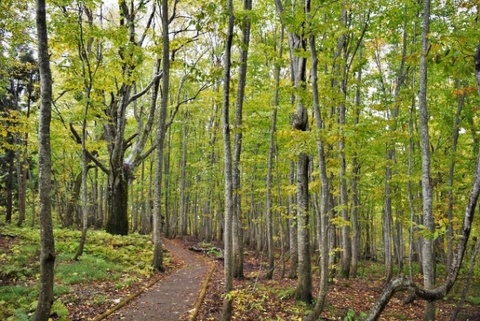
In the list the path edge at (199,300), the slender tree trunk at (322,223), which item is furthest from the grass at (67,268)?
the slender tree trunk at (322,223)

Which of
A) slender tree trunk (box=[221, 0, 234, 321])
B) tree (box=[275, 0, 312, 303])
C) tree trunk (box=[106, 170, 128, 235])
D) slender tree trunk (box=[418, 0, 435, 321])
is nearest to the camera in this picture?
slender tree trunk (box=[221, 0, 234, 321])

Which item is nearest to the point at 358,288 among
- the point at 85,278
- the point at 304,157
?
the point at 304,157

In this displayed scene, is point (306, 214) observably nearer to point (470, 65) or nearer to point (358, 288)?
point (470, 65)

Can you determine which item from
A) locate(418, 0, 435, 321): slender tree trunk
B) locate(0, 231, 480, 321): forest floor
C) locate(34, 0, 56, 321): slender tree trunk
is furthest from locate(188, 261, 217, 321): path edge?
locate(418, 0, 435, 321): slender tree trunk

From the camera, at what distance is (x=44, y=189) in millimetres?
5082

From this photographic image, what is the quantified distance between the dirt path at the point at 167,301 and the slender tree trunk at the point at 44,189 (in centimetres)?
178

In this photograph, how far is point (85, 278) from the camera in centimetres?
909

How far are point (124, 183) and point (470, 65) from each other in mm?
14545

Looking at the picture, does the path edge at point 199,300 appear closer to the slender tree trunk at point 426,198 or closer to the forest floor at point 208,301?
the forest floor at point 208,301

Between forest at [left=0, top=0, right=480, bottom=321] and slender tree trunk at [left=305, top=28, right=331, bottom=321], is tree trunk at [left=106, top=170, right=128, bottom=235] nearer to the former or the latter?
forest at [left=0, top=0, right=480, bottom=321]

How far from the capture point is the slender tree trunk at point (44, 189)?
16.5ft

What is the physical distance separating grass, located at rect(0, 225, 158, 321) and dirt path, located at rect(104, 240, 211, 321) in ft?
2.41

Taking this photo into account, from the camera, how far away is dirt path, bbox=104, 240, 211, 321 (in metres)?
6.87

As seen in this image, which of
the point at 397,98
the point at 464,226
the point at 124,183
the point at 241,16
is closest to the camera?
the point at 464,226
